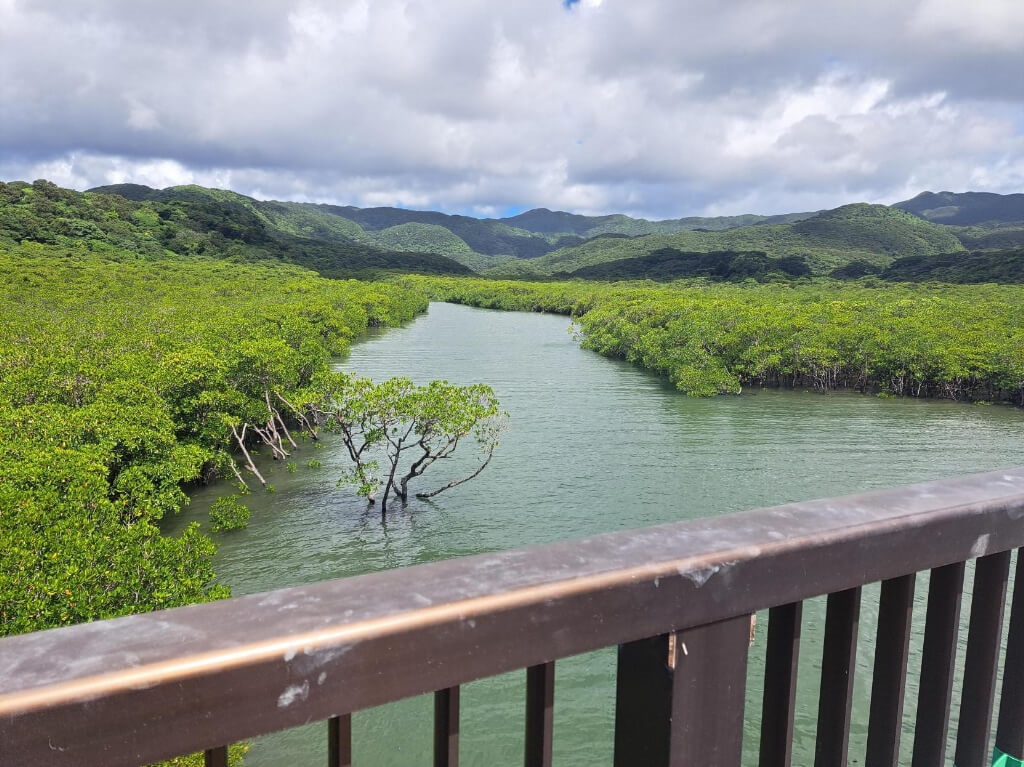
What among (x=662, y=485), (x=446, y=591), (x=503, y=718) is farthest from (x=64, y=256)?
(x=446, y=591)

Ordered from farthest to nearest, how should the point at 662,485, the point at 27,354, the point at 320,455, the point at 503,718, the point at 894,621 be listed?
the point at 320,455
the point at 662,485
the point at 27,354
the point at 503,718
the point at 894,621

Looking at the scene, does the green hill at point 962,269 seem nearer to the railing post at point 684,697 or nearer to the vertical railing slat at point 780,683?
the vertical railing slat at point 780,683

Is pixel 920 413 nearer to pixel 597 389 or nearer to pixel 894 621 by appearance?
pixel 597 389

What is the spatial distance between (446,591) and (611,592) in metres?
0.24

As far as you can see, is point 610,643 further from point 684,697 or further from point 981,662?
point 981,662

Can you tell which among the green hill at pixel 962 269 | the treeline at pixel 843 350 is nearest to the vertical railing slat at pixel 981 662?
the treeline at pixel 843 350

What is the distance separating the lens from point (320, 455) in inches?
813

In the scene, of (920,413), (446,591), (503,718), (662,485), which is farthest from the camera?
(920,413)

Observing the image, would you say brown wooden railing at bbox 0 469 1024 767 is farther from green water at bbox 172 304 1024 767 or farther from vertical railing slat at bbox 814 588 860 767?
green water at bbox 172 304 1024 767

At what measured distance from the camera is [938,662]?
145 centimetres

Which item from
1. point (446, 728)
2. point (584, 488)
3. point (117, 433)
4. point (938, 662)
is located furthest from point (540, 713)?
point (584, 488)

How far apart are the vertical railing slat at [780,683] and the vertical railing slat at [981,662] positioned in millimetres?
509

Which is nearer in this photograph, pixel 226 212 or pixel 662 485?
pixel 662 485

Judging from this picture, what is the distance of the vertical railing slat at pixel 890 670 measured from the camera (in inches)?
53.3
